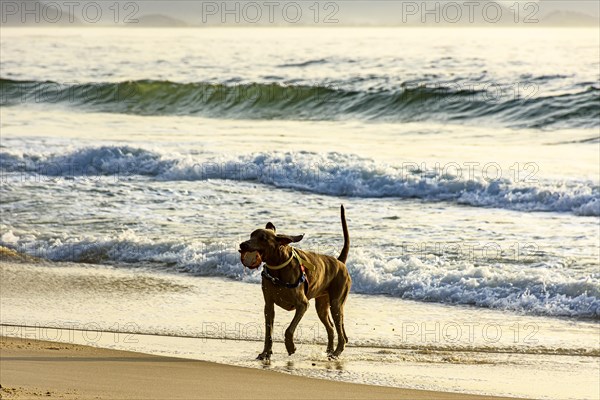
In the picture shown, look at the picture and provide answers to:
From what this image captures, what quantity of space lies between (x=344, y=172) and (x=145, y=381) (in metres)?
11.4

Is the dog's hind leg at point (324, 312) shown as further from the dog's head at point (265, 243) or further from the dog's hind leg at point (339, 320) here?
the dog's head at point (265, 243)

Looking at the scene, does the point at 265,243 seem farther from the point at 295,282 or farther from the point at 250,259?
the point at 295,282

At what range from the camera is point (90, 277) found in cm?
1138

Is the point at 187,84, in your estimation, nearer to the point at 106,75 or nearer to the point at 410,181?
the point at 106,75

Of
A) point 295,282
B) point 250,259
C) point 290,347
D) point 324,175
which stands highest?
point 324,175

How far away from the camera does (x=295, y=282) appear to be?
301 inches

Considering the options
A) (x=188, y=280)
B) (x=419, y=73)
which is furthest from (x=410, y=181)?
(x=419, y=73)

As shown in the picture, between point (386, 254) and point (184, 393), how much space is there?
17.8 ft

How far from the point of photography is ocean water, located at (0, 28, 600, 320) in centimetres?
1154

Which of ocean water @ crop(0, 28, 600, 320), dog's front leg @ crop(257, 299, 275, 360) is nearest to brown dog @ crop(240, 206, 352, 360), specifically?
dog's front leg @ crop(257, 299, 275, 360)

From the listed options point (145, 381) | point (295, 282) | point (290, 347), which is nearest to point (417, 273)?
point (290, 347)

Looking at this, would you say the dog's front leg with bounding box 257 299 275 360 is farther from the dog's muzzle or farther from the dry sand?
the dog's muzzle

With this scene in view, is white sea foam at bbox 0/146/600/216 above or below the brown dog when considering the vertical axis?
above

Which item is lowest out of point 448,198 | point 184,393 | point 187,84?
point 184,393
